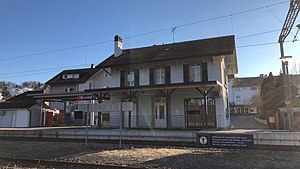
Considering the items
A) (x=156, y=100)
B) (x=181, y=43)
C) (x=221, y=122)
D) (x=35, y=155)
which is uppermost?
(x=181, y=43)

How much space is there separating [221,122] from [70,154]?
36.8 feet

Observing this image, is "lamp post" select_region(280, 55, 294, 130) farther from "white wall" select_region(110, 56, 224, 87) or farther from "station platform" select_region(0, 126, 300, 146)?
"white wall" select_region(110, 56, 224, 87)

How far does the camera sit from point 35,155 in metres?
11.5

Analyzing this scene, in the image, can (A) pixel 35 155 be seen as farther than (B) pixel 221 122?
No

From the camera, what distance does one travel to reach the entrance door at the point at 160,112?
774 inches

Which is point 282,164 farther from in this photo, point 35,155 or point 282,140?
point 35,155

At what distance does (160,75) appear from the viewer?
829 inches

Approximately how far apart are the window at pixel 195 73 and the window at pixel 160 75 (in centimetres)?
240

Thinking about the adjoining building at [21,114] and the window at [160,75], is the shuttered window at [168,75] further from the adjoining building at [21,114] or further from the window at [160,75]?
the adjoining building at [21,114]

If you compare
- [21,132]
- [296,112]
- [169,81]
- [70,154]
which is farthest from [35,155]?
[296,112]

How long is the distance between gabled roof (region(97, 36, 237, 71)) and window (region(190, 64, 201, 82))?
1.10 metres

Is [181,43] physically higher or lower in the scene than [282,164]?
higher

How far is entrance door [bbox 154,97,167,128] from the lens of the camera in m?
19.7

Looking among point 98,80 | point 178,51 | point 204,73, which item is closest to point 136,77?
point 178,51
